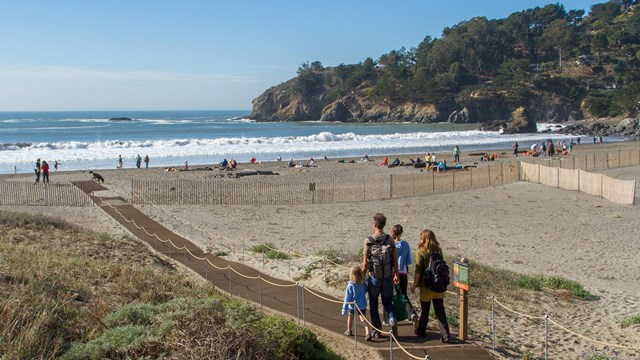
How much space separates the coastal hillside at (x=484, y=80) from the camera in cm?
13025

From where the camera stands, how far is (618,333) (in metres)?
10.5

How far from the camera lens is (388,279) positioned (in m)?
8.30

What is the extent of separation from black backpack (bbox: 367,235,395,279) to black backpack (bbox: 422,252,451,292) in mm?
504

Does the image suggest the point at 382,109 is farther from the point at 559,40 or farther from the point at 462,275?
the point at 462,275

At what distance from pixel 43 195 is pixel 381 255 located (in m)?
25.1

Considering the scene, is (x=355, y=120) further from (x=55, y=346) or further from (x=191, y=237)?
(x=55, y=346)

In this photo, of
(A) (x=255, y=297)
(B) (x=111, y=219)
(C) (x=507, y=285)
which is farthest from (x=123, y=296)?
(B) (x=111, y=219)

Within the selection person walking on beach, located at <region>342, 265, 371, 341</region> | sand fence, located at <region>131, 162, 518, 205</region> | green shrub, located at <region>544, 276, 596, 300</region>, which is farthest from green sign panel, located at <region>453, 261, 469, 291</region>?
sand fence, located at <region>131, 162, 518, 205</region>

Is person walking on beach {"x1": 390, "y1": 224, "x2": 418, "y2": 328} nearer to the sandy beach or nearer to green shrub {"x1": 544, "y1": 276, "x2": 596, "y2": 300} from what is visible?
the sandy beach

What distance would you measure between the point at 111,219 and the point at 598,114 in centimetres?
11061

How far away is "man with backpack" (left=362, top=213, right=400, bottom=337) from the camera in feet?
26.7

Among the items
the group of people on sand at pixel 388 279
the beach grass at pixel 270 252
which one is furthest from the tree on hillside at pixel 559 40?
the group of people on sand at pixel 388 279

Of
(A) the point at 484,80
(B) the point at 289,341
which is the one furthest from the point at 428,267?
(A) the point at 484,80

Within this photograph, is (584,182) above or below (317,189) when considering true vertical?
above
